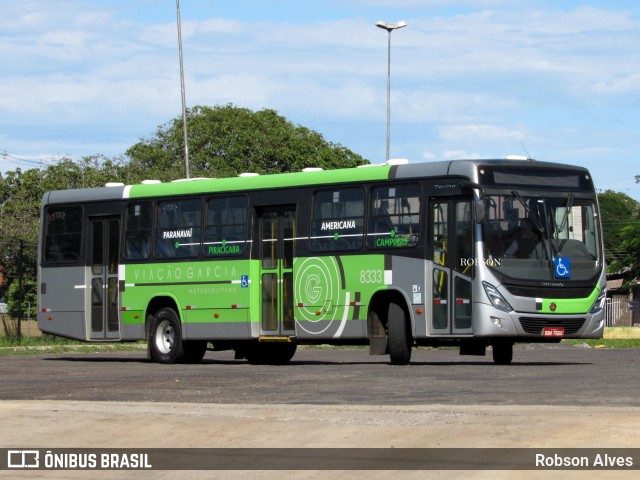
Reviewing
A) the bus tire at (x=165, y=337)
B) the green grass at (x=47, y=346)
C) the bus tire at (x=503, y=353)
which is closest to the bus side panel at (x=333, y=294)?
the bus tire at (x=503, y=353)

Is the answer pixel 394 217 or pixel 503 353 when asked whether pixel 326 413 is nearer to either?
pixel 394 217

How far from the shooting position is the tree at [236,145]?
80.1m

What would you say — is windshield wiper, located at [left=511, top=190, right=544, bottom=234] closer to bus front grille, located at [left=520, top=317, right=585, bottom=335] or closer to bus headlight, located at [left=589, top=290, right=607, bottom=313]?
bus front grille, located at [left=520, top=317, right=585, bottom=335]

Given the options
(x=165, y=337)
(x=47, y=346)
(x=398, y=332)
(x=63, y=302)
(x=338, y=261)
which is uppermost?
(x=338, y=261)

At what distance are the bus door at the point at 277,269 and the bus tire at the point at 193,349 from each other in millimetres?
1929

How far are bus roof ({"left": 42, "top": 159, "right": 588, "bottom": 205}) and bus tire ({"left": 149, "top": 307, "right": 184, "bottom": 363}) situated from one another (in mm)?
2344

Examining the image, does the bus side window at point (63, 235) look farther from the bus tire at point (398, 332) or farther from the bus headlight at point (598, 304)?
the bus headlight at point (598, 304)

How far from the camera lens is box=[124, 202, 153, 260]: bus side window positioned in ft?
86.7

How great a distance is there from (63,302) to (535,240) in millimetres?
10294

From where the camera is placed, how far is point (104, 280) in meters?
27.0

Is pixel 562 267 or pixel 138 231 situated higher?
pixel 138 231

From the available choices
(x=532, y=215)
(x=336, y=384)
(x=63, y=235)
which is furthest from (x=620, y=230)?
(x=336, y=384)

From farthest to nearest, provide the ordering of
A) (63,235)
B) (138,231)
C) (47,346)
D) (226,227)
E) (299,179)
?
1. (47,346)
2. (63,235)
3. (138,231)
4. (226,227)
5. (299,179)

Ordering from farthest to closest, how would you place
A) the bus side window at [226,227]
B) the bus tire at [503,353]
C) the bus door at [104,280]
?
the bus door at [104,280] < the bus side window at [226,227] < the bus tire at [503,353]
